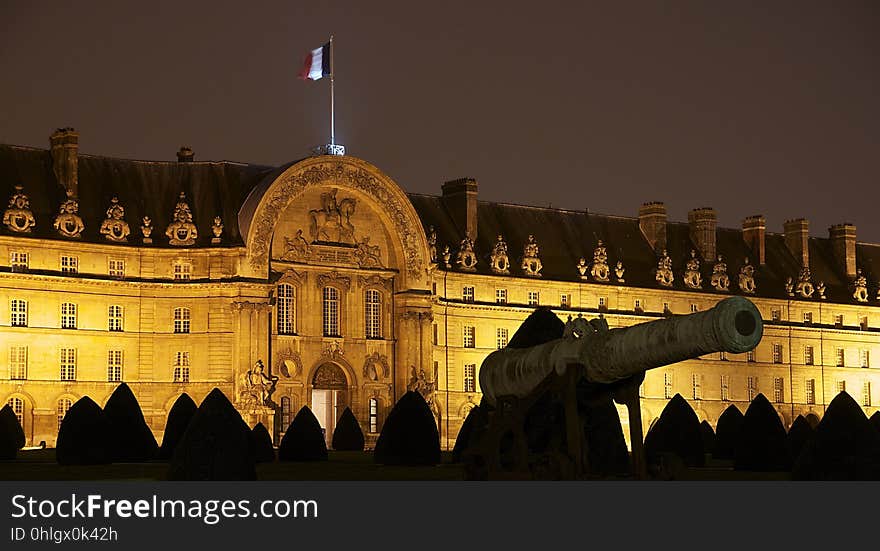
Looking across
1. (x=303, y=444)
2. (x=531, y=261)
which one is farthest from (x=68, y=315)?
(x=531, y=261)

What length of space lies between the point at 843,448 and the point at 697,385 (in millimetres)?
56965

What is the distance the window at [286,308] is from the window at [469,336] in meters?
10.1

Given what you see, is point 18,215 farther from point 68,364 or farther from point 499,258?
point 499,258

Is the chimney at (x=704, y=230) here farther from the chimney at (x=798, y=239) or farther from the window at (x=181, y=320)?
the window at (x=181, y=320)

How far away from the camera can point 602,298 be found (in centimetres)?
8862

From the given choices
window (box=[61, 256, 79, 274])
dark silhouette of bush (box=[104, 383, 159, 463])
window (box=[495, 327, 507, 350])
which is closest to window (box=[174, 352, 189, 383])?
window (box=[61, 256, 79, 274])

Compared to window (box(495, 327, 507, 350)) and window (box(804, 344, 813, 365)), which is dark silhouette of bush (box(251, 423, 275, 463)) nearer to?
window (box(495, 327, 507, 350))

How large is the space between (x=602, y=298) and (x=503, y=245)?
6.93m

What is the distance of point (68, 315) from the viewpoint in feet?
234

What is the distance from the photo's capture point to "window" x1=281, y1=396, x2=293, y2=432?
74.2 m

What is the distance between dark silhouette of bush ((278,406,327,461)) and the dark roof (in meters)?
20.6

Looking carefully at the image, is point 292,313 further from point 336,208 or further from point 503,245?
point 503,245
